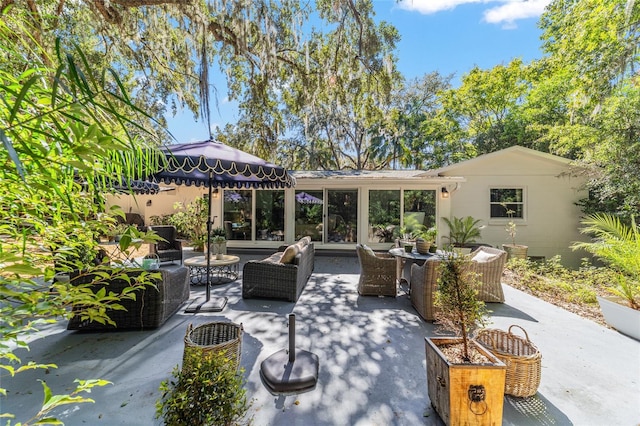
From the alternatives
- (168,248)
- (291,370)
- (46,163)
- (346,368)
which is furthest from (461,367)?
(168,248)

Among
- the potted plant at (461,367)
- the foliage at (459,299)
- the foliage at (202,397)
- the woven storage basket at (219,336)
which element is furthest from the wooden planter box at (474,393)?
the woven storage basket at (219,336)

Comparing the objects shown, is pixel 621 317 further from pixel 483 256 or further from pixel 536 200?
pixel 536 200

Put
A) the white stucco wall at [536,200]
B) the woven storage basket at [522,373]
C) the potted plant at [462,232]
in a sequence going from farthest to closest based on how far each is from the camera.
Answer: the white stucco wall at [536,200] < the potted plant at [462,232] < the woven storage basket at [522,373]

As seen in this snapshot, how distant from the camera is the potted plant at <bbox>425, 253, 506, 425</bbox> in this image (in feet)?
5.98

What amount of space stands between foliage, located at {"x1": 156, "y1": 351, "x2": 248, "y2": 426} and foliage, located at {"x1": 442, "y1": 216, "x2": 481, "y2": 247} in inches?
345

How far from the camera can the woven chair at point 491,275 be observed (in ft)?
14.2

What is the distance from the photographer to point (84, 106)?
637 mm

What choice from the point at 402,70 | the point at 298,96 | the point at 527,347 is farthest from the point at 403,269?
the point at 402,70

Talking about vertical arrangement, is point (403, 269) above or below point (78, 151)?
below

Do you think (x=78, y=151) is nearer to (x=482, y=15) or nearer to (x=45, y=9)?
(x=45, y=9)

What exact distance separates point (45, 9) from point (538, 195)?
1358 centimetres

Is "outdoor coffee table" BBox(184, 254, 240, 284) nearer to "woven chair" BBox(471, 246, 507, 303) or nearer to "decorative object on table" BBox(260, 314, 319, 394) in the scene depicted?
"decorative object on table" BBox(260, 314, 319, 394)

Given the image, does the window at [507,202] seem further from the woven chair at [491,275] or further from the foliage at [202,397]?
the foliage at [202,397]

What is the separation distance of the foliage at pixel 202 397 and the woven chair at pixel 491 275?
4.07 meters
